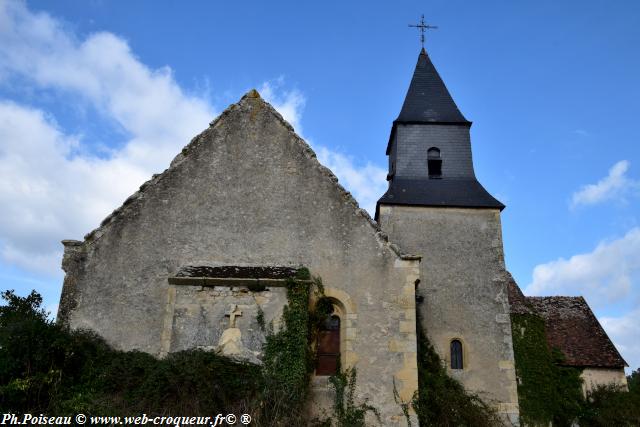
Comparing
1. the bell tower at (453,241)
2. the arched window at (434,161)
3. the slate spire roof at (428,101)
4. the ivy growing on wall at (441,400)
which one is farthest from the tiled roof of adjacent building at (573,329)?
the slate spire roof at (428,101)

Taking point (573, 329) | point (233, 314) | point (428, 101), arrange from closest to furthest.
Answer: point (233, 314)
point (573, 329)
point (428, 101)

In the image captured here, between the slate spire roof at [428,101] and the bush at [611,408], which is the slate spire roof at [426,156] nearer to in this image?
the slate spire roof at [428,101]

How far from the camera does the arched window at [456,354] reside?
15.6 m

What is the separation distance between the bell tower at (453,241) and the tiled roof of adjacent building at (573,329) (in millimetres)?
2661

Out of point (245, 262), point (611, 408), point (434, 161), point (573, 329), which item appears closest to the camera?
point (245, 262)

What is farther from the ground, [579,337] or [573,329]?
[573,329]

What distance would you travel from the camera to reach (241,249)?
38.4 feet

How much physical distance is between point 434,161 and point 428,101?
266 cm

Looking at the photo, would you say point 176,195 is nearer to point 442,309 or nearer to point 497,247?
point 442,309

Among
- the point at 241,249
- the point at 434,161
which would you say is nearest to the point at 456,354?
the point at 434,161

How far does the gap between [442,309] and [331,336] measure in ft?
18.6

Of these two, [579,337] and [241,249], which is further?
[579,337]

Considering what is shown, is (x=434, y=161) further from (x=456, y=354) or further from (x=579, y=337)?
(x=579, y=337)

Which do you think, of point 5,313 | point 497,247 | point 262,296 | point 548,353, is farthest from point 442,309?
point 5,313
